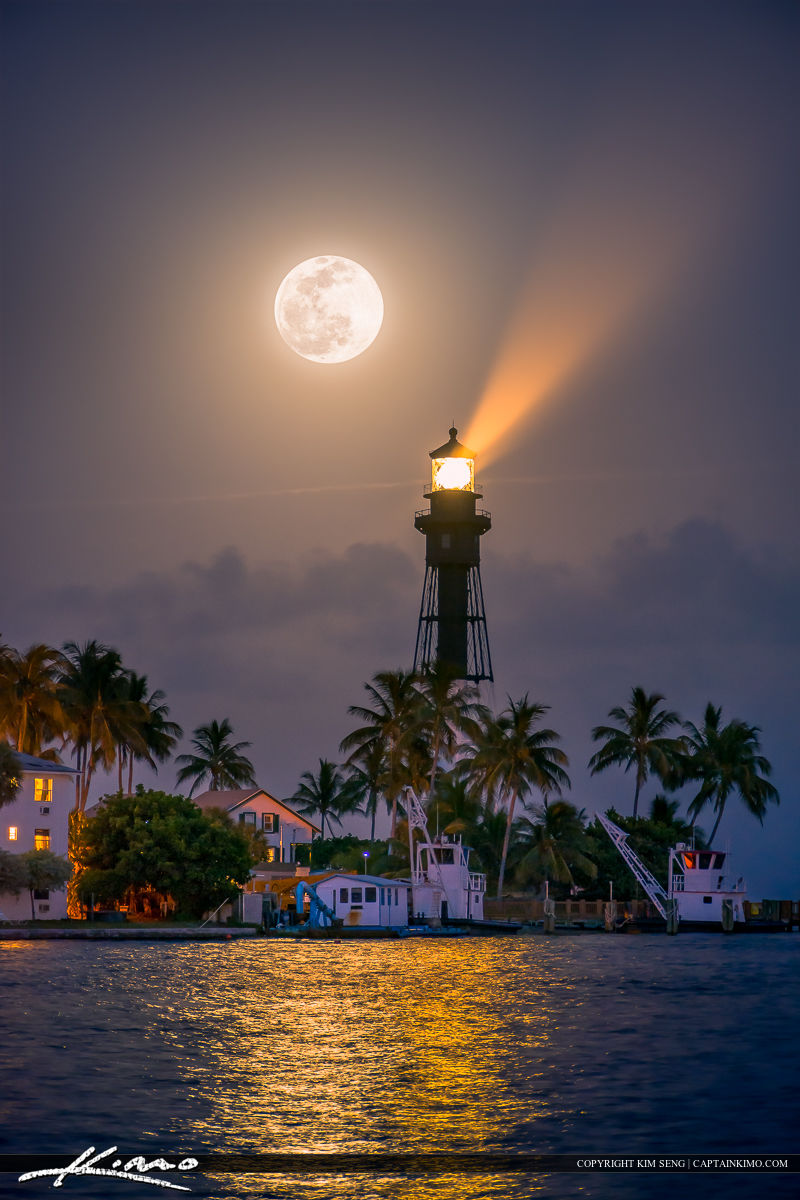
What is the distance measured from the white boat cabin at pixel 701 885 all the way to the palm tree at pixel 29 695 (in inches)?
1633

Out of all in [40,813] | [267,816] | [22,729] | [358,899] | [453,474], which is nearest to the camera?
[40,813]

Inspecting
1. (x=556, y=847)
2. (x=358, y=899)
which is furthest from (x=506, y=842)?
(x=358, y=899)

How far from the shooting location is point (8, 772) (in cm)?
7781

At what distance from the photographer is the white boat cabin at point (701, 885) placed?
94.1 m

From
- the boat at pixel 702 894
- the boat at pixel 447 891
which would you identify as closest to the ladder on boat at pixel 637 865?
the boat at pixel 702 894

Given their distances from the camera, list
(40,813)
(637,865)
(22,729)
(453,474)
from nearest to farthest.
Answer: (40,813) → (22,729) → (637,865) → (453,474)

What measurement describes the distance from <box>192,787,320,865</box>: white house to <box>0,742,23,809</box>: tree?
1371 inches

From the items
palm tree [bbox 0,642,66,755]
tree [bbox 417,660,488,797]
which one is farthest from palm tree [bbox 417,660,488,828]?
palm tree [bbox 0,642,66,755]

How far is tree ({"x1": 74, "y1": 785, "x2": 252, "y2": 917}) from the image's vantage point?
80.4 metres

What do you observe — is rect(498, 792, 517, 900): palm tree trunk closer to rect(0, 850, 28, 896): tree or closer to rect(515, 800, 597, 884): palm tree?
rect(515, 800, 597, 884): palm tree

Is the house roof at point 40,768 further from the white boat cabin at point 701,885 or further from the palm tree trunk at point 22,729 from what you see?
the white boat cabin at point 701,885

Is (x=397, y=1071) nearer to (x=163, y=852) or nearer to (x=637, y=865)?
(x=163, y=852)

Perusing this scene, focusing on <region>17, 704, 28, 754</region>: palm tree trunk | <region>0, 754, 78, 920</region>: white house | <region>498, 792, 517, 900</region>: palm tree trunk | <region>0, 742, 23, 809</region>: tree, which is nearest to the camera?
<region>0, 742, 23, 809</region>: tree

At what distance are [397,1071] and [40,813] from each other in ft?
199
